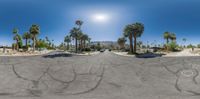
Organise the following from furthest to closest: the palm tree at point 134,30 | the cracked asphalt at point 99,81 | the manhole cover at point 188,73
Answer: the palm tree at point 134,30, the manhole cover at point 188,73, the cracked asphalt at point 99,81

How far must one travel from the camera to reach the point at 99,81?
12555mm

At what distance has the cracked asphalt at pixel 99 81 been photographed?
10156 mm

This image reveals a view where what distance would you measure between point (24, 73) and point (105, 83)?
5.97 metres

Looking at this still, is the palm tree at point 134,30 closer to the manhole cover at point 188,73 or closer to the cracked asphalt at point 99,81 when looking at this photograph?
the cracked asphalt at point 99,81

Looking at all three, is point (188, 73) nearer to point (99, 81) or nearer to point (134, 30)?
point (99, 81)

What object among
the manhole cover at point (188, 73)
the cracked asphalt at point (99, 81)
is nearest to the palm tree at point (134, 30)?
the cracked asphalt at point (99, 81)

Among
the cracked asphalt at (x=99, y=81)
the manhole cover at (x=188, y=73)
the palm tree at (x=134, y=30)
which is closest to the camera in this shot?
the cracked asphalt at (x=99, y=81)

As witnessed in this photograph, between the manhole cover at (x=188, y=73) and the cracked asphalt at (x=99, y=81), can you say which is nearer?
the cracked asphalt at (x=99, y=81)

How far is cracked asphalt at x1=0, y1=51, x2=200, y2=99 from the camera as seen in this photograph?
1016 cm

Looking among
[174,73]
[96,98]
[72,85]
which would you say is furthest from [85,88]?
[174,73]

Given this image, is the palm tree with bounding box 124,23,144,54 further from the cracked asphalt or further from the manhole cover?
the manhole cover

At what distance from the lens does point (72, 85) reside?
38.8ft

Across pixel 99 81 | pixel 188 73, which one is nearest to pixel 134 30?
pixel 188 73

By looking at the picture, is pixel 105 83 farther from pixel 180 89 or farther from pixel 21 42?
pixel 21 42
